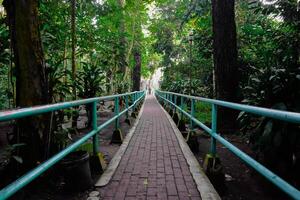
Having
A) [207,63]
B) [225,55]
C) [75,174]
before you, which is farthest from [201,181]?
[207,63]

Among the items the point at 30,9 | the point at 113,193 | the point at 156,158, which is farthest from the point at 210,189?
the point at 30,9

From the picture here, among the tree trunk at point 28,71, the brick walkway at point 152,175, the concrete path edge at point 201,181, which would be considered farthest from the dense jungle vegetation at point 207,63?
the brick walkway at point 152,175

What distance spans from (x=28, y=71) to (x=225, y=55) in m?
5.71

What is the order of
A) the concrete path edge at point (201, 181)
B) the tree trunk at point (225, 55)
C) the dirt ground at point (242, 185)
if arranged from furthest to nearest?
the tree trunk at point (225, 55), the dirt ground at point (242, 185), the concrete path edge at point (201, 181)

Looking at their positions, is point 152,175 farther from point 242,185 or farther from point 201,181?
point 242,185

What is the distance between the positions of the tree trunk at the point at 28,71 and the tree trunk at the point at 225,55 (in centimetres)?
537

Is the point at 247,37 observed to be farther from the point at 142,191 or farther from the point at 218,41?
the point at 142,191

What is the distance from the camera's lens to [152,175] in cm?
421

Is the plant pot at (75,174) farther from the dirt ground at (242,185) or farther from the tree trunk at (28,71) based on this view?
the dirt ground at (242,185)

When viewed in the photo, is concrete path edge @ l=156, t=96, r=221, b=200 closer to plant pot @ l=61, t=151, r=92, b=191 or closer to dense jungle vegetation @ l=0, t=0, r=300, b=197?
dense jungle vegetation @ l=0, t=0, r=300, b=197

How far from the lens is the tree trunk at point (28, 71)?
3.67 meters

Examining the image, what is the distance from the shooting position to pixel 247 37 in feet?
40.3

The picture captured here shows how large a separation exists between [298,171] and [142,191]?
2109 millimetres

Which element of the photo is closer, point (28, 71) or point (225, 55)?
point (28, 71)
